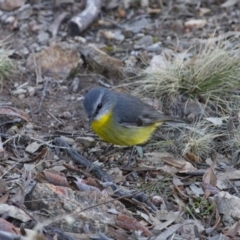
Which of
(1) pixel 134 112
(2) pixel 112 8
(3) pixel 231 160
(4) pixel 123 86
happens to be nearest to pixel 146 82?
(4) pixel 123 86

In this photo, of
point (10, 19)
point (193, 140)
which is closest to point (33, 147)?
point (193, 140)

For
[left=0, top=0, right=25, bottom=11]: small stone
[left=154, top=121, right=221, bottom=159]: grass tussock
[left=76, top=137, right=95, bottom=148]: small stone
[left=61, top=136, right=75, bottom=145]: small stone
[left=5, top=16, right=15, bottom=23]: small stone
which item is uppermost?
[left=0, top=0, right=25, bottom=11]: small stone

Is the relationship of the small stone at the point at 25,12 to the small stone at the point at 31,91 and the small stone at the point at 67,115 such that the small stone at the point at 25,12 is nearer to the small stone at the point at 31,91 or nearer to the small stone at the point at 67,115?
the small stone at the point at 31,91

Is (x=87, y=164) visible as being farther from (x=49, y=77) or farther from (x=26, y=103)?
(x=49, y=77)

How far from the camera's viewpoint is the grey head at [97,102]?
6.14 m

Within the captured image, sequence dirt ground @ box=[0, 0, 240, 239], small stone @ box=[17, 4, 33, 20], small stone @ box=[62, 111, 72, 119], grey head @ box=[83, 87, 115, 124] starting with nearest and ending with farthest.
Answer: dirt ground @ box=[0, 0, 240, 239] < grey head @ box=[83, 87, 115, 124] < small stone @ box=[62, 111, 72, 119] < small stone @ box=[17, 4, 33, 20]

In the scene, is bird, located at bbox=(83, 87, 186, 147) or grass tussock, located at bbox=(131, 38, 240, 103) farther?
grass tussock, located at bbox=(131, 38, 240, 103)

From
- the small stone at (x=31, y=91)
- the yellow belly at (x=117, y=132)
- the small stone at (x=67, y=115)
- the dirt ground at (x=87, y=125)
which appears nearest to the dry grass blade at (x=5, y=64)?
the dirt ground at (x=87, y=125)

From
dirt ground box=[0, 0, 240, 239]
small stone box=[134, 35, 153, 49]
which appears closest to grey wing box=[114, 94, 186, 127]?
dirt ground box=[0, 0, 240, 239]

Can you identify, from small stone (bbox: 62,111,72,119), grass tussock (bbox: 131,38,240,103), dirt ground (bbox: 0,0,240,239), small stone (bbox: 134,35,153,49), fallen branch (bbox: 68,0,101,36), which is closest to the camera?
dirt ground (bbox: 0,0,240,239)

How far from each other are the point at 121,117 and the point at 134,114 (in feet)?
0.42

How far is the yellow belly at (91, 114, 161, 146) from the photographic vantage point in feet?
20.6

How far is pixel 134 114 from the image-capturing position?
6.51 m

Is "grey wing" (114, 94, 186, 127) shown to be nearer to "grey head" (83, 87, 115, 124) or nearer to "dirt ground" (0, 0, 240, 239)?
"grey head" (83, 87, 115, 124)
